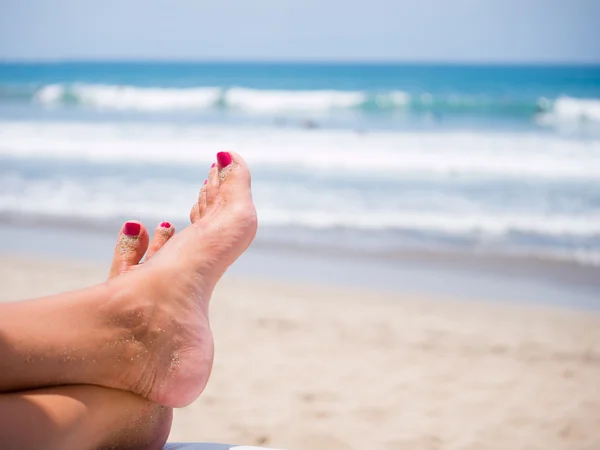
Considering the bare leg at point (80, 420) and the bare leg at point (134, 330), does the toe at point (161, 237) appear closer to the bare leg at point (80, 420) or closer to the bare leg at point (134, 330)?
the bare leg at point (134, 330)

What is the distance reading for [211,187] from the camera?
76.0 inches

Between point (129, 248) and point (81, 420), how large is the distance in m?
0.63

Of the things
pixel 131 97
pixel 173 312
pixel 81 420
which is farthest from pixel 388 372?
pixel 131 97

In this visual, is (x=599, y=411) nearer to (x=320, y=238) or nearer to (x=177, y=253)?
(x=177, y=253)

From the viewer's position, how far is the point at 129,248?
6.04 ft

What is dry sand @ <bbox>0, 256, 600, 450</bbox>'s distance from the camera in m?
2.38

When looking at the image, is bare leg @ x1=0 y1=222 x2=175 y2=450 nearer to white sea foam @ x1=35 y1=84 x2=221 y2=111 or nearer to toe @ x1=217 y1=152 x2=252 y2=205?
toe @ x1=217 y1=152 x2=252 y2=205

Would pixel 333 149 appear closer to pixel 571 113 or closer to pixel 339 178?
pixel 339 178

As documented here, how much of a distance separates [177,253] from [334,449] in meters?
1.03

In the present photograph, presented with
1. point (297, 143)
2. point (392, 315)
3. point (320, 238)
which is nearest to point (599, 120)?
point (297, 143)

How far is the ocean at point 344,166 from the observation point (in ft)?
17.2

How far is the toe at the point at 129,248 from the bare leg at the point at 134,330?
0.67 ft

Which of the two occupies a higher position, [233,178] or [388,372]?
[233,178]

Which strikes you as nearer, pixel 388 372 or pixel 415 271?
pixel 388 372
